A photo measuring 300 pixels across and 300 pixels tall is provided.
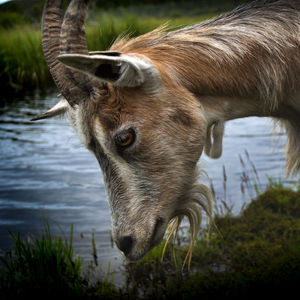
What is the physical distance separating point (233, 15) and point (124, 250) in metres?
1.99

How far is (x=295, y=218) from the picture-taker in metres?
5.58

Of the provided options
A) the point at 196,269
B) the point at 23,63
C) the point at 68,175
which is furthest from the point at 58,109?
the point at 23,63

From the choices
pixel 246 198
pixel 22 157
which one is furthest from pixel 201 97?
pixel 22 157

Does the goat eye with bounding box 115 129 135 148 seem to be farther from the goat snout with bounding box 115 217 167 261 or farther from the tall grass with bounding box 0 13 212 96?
the tall grass with bounding box 0 13 212 96

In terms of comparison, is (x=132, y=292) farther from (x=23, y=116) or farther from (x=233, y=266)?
(x=23, y=116)

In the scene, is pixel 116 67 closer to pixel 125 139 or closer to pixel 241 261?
pixel 125 139

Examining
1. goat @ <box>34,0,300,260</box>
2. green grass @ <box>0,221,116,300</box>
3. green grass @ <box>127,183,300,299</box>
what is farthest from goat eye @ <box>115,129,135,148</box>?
green grass @ <box>127,183,300,299</box>

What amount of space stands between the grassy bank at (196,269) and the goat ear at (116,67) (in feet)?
6.21

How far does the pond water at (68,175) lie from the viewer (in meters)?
5.80

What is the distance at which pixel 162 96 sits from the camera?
3.02 metres

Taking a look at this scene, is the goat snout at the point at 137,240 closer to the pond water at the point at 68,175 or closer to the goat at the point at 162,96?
the goat at the point at 162,96

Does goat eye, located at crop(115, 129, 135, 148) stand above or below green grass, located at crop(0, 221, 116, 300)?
above

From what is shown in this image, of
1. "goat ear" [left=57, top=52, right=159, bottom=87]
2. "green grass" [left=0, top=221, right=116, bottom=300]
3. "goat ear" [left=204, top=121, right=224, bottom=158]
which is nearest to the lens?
"goat ear" [left=57, top=52, right=159, bottom=87]

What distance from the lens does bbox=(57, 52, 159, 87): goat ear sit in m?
2.51
